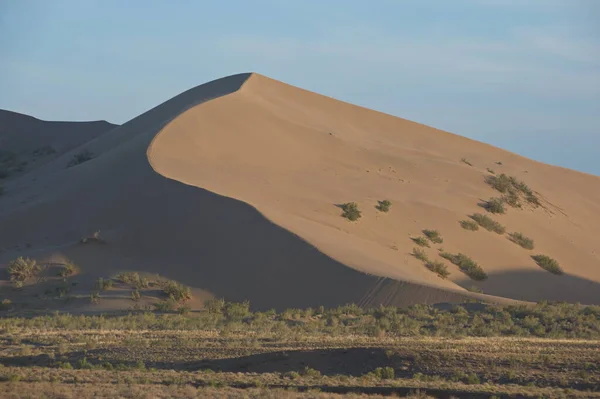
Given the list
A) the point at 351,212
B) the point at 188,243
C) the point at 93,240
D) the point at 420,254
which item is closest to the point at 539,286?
the point at 420,254

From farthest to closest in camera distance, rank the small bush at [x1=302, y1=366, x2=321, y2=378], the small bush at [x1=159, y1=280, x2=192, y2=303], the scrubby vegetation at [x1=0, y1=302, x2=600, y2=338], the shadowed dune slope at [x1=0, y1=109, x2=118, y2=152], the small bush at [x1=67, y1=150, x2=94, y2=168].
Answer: the shadowed dune slope at [x1=0, y1=109, x2=118, y2=152] → the small bush at [x1=67, y1=150, x2=94, y2=168] → the small bush at [x1=159, y1=280, x2=192, y2=303] → the scrubby vegetation at [x1=0, y1=302, x2=600, y2=338] → the small bush at [x1=302, y1=366, x2=321, y2=378]

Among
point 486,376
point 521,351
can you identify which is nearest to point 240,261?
point 521,351

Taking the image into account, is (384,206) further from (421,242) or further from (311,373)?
(311,373)

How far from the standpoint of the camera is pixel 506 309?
2727 centimetres

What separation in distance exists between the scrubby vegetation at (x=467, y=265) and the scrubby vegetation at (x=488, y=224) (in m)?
4.49

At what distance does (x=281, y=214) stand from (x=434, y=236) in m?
6.40

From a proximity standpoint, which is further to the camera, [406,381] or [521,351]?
[521,351]

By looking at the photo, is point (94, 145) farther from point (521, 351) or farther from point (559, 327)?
point (521, 351)

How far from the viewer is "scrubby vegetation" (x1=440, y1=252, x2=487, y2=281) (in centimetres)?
3578

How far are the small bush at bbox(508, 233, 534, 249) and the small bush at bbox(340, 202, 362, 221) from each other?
303 inches

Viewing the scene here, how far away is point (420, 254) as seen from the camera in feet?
117

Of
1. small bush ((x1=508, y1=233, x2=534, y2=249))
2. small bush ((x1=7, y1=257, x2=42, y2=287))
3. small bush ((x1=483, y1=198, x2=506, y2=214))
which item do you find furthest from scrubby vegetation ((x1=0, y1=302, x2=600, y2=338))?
small bush ((x1=483, y1=198, x2=506, y2=214))

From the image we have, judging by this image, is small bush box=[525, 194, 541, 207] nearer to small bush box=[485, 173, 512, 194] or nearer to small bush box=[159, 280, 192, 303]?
small bush box=[485, 173, 512, 194]

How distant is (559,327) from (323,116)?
32699 millimetres
